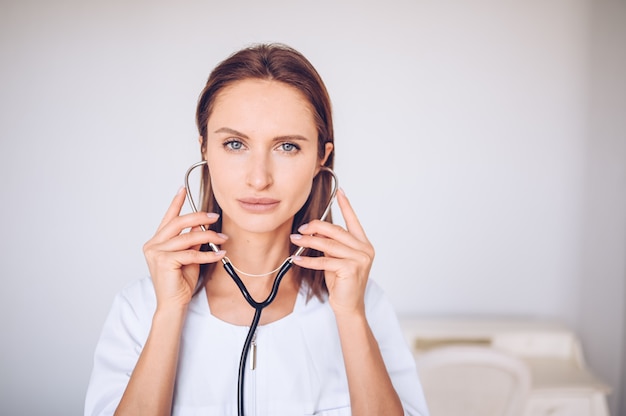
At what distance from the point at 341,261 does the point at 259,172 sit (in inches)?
10.9

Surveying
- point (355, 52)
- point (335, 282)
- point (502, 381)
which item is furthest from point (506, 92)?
point (335, 282)

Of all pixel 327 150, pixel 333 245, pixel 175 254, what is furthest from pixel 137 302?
pixel 327 150

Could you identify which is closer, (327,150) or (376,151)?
(327,150)

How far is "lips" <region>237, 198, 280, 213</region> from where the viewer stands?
4.04ft

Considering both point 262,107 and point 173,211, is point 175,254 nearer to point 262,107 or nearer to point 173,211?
point 173,211

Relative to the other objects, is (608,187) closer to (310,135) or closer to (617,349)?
(617,349)

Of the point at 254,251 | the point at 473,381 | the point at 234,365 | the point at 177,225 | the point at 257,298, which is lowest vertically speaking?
the point at 473,381

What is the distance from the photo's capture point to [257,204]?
48.6 inches

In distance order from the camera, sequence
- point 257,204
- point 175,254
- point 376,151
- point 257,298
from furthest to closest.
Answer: point 376,151 < point 257,298 < point 257,204 < point 175,254

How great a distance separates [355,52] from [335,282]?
5.34 feet

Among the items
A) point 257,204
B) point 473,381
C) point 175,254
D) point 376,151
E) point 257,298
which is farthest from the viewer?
point 376,151

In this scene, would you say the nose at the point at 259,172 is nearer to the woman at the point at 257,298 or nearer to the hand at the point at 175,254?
the woman at the point at 257,298

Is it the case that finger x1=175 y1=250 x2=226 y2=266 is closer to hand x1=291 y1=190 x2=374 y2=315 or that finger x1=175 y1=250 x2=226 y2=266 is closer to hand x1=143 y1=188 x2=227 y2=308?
hand x1=143 y1=188 x2=227 y2=308

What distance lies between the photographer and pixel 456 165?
263 cm
